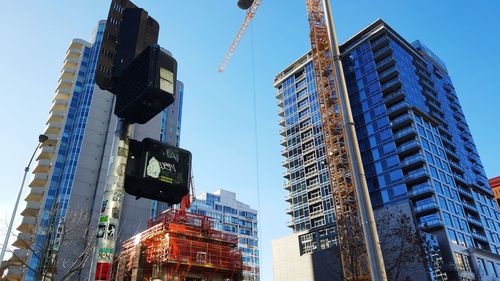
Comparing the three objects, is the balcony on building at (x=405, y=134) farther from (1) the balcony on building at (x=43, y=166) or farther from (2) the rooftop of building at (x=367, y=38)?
(1) the balcony on building at (x=43, y=166)

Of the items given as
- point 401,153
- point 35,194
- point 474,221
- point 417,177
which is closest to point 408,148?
point 401,153

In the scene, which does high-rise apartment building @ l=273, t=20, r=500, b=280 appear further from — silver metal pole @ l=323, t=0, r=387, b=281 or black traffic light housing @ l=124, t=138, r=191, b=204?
black traffic light housing @ l=124, t=138, r=191, b=204

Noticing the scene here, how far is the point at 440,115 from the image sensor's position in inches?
4097

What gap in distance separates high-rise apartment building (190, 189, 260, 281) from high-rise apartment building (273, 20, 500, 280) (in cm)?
4388

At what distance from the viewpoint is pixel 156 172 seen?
18.3 ft

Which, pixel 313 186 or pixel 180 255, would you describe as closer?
pixel 180 255

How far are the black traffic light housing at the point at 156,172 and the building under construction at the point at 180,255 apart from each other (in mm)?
28342

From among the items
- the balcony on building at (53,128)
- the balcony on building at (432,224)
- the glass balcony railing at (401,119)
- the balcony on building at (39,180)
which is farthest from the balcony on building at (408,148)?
the balcony on building at (39,180)

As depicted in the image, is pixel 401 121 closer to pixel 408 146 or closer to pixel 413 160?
pixel 408 146

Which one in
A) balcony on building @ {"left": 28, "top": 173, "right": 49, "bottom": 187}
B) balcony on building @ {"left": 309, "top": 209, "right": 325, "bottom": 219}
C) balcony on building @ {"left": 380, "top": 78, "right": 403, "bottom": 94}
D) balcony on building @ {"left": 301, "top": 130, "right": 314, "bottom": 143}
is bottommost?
balcony on building @ {"left": 309, "top": 209, "right": 325, "bottom": 219}

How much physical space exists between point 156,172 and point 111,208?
0.80 meters

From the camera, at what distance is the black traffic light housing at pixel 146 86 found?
17.0 feet

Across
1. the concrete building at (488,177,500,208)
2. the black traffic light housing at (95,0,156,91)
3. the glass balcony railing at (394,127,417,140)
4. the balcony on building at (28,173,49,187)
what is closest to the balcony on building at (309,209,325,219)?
the glass balcony railing at (394,127,417,140)

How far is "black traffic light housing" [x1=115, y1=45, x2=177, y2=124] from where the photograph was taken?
17.0 feet
